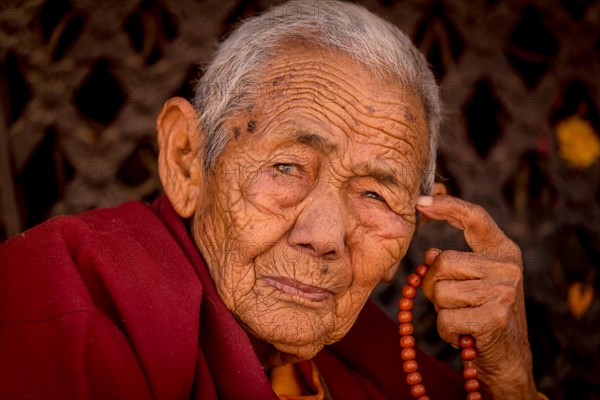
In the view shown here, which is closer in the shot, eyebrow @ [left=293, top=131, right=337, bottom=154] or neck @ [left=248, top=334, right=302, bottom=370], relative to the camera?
eyebrow @ [left=293, top=131, right=337, bottom=154]

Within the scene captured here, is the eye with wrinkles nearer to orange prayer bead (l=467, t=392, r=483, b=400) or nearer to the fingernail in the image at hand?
the fingernail

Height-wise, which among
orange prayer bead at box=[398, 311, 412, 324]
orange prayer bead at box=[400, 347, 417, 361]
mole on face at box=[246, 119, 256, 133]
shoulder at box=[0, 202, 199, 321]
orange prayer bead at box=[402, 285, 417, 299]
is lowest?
orange prayer bead at box=[400, 347, 417, 361]

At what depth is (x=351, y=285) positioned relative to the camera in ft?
6.87

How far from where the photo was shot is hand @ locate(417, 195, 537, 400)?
7.35 feet

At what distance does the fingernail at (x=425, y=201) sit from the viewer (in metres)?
2.28

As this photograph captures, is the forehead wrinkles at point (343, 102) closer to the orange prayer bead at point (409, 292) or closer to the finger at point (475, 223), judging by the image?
the finger at point (475, 223)

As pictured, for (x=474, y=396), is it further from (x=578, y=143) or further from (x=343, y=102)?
(x=578, y=143)

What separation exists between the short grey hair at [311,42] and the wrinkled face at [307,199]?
0.05m

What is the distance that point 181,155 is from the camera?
225cm

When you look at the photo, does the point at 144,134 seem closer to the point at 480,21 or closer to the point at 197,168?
the point at 197,168

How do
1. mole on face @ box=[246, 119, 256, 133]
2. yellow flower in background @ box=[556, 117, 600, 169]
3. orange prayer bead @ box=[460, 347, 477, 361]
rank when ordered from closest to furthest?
mole on face @ box=[246, 119, 256, 133], orange prayer bead @ box=[460, 347, 477, 361], yellow flower in background @ box=[556, 117, 600, 169]

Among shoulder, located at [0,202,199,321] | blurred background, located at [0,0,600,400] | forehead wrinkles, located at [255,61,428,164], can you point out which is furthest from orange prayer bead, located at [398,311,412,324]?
blurred background, located at [0,0,600,400]

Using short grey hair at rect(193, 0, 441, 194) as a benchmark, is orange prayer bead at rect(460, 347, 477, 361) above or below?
below

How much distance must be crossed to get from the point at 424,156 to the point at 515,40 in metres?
1.67
